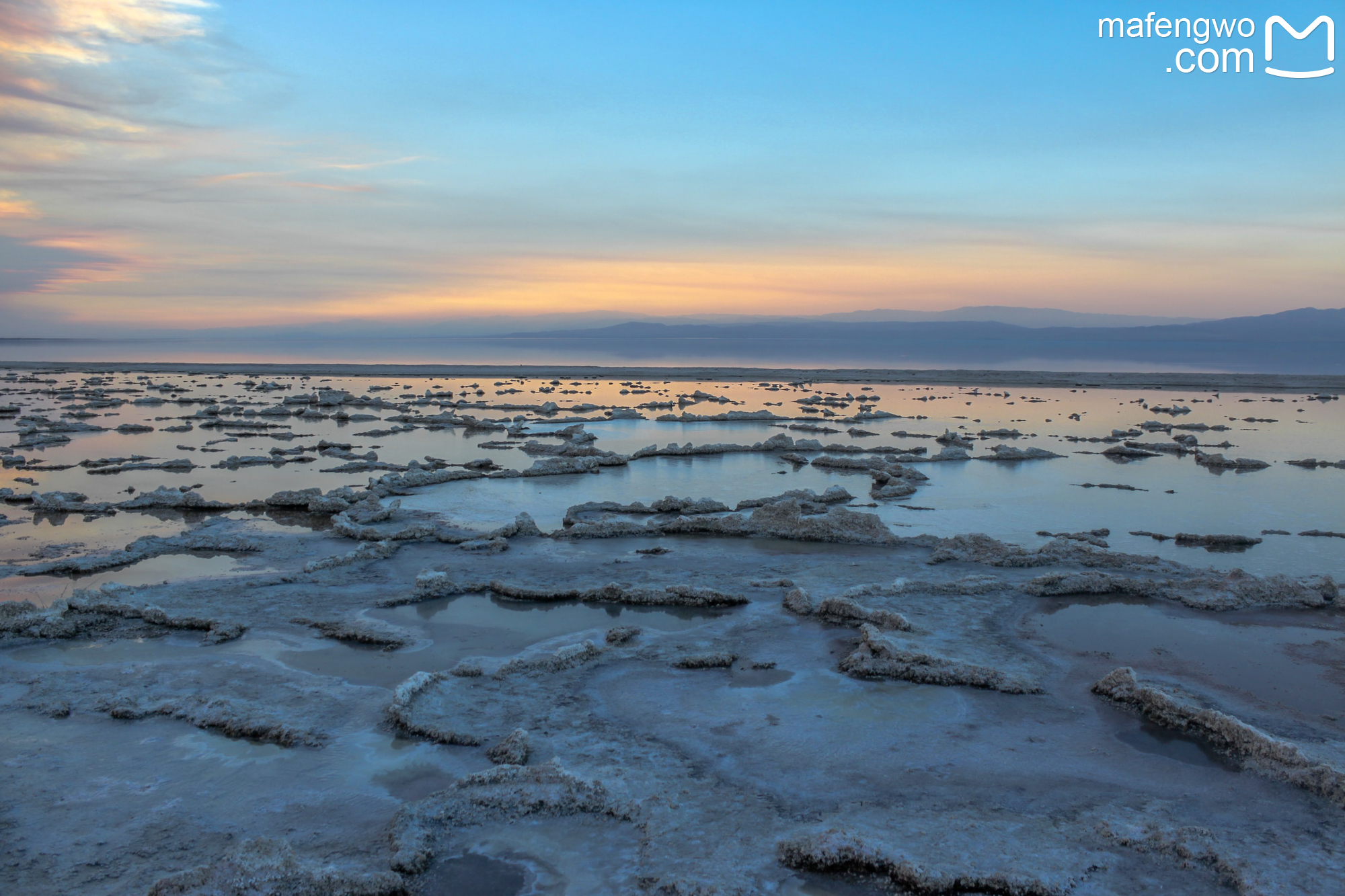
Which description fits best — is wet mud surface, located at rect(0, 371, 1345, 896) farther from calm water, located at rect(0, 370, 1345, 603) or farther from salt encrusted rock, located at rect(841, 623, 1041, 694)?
calm water, located at rect(0, 370, 1345, 603)

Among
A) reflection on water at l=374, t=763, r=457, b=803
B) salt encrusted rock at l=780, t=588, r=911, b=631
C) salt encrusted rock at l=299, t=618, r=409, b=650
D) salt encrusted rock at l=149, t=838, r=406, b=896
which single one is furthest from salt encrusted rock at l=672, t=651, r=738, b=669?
salt encrusted rock at l=149, t=838, r=406, b=896

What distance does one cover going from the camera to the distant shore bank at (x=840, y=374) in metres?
36.7

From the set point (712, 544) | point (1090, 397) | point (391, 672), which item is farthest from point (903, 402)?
point (391, 672)

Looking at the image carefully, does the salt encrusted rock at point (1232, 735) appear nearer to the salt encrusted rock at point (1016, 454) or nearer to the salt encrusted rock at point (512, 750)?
the salt encrusted rock at point (512, 750)

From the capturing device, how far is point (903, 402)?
95.1 ft

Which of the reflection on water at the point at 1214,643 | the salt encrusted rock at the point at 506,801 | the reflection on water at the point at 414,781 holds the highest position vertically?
the reflection on water at the point at 1214,643

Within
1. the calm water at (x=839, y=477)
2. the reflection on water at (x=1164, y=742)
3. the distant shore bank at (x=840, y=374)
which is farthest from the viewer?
the distant shore bank at (x=840, y=374)

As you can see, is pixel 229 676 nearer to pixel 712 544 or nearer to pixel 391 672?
pixel 391 672

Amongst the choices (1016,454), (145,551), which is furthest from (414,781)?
(1016,454)

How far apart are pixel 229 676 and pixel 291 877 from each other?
2.95 meters

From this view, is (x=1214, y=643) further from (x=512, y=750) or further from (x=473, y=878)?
(x=473, y=878)

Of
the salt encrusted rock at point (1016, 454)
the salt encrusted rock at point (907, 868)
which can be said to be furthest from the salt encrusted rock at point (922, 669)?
the salt encrusted rock at point (1016, 454)

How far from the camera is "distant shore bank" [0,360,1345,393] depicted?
120 ft

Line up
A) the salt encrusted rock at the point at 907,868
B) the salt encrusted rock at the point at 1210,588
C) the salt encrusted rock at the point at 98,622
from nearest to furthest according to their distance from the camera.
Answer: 1. the salt encrusted rock at the point at 907,868
2. the salt encrusted rock at the point at 98,622
3. the salt encrusted rock at the point at 1210,588
